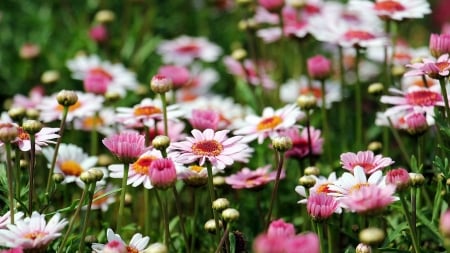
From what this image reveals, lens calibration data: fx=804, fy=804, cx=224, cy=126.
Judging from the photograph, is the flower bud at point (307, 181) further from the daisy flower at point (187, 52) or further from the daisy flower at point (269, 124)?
the daisy flower at point (187, 52)

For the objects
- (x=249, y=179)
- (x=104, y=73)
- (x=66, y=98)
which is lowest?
(x=249, y=179)

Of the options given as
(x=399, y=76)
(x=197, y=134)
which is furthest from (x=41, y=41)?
(x=197, y=134)

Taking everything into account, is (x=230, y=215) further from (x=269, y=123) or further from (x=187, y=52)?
(x=187, y=52)

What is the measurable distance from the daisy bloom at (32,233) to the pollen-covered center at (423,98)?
1.18 m

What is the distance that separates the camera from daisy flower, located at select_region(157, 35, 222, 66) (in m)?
3.95

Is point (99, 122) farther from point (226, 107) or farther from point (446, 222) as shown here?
point (446, 222)

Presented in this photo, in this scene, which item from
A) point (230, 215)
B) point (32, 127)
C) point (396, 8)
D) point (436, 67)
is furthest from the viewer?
→ point (396, 8)

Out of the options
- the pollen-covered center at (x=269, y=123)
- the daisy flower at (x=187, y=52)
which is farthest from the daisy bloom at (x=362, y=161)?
the daisy flower at (x=187, y=52)

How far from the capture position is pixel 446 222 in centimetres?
149

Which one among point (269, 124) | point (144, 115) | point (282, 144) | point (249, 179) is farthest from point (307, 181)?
point (144, 115)

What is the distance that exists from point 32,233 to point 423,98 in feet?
4.16

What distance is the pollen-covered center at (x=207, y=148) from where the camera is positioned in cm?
209

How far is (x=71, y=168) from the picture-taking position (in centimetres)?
257

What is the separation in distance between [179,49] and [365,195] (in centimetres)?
245
